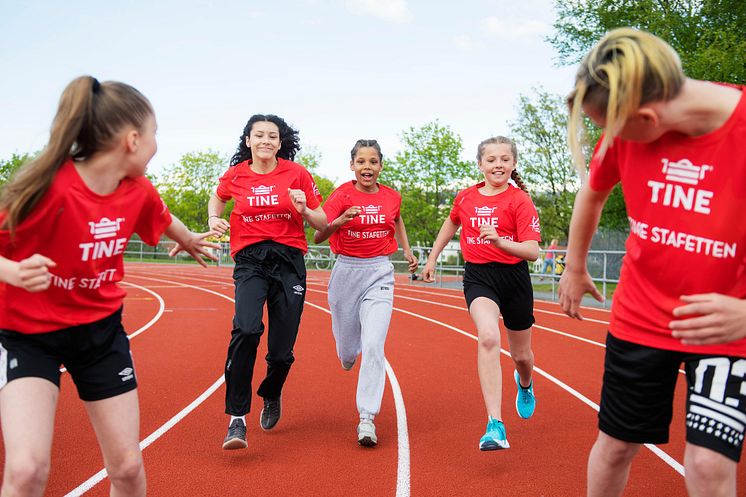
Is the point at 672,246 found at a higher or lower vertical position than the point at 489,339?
higher

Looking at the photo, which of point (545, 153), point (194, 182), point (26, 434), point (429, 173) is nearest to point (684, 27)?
point (545, 153)

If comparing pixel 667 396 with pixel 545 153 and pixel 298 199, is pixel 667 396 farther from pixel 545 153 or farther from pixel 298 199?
pixel 545 153

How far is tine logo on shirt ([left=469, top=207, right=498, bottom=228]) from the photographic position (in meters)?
4.61

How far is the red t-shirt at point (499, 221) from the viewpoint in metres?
4.55

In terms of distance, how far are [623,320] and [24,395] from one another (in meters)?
2.07

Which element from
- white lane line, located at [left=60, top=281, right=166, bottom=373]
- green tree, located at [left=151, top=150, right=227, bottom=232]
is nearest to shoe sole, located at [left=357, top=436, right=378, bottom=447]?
white lane line, located at [left=60, top=281, right=166, bottom=373]

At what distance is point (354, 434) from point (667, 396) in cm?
286

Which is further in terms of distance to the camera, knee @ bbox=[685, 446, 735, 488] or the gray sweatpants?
the gray sweatpants

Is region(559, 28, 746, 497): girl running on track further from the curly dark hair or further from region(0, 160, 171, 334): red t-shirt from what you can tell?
the curly dark hair

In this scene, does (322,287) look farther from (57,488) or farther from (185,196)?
(185,196)

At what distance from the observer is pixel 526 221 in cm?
453

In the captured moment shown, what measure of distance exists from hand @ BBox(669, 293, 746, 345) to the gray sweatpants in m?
2.85

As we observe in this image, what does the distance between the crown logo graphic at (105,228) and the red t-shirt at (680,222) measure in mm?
1801

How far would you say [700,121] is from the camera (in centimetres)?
194
